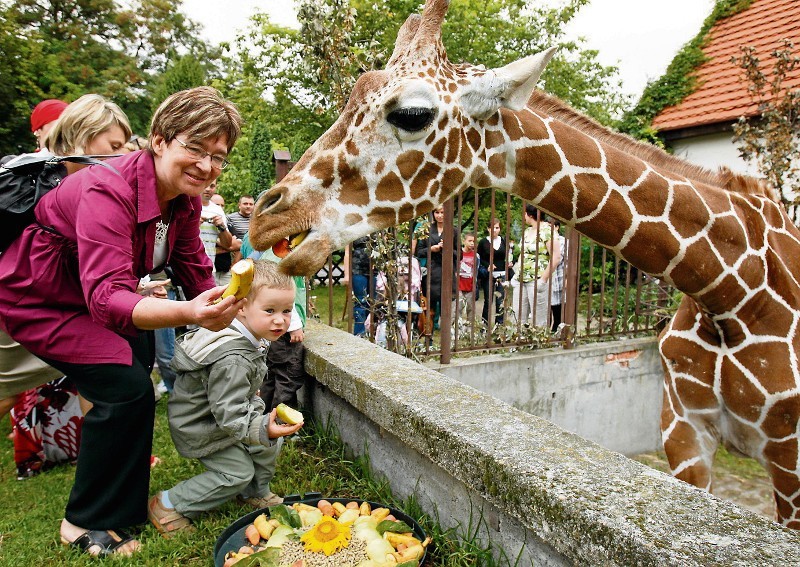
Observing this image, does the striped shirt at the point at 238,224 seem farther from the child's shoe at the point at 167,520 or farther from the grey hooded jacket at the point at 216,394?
the child's shoe at the point at 167,520

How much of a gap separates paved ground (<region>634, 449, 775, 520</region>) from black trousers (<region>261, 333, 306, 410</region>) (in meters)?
3.53

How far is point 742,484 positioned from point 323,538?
15.0 feet

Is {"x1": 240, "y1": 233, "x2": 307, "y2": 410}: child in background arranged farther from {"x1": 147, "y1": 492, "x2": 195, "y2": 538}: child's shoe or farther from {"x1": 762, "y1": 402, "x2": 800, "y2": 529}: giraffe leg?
{"x1": 762, "y1": 402, "x2": 800, "y2": 529}: giraffe leg

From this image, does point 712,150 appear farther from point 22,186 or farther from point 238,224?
point 22,186

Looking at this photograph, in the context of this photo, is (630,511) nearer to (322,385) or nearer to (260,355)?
(260,355)

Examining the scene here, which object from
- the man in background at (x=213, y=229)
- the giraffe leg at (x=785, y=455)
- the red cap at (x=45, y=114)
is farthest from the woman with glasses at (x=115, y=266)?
the man in background at (x=213, y=229)

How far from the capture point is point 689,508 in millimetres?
1688

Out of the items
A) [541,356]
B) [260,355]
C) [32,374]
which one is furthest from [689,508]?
[541,356]

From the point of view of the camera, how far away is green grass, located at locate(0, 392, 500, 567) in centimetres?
253

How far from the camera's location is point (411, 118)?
2240mm

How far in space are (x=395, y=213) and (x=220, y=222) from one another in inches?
134

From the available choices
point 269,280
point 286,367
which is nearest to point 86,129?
point 269,280

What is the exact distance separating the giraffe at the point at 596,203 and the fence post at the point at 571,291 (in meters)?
2.58

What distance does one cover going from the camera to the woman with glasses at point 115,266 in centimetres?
229
